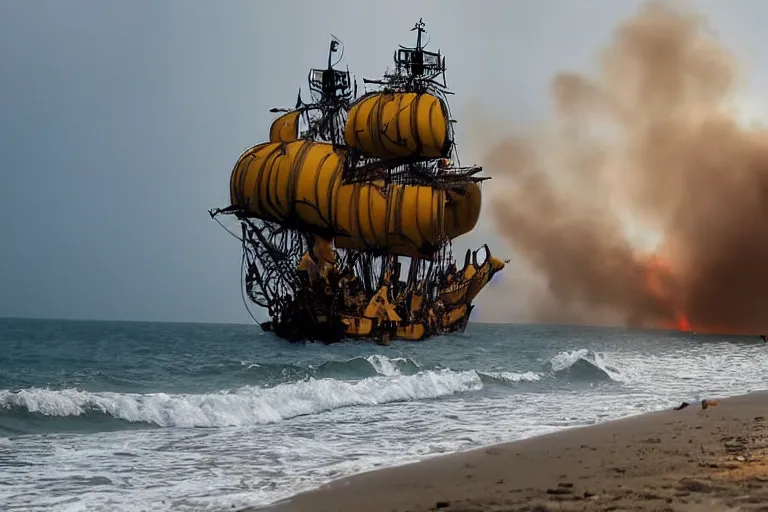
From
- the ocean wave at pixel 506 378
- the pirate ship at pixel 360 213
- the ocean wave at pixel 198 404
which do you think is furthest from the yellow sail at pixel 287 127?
the ocean wave at pixel 198 404

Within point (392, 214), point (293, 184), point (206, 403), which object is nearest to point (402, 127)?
point (392, 214)

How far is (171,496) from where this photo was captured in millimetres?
7840

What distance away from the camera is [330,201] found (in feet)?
169

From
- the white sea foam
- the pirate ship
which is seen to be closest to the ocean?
the white sea foam

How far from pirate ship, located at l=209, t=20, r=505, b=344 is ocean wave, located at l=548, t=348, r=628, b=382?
22.9 m

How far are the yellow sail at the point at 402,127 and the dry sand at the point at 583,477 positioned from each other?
43349 mm

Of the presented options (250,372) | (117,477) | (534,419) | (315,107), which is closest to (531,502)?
(117,477)

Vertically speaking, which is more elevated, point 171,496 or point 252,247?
point 252,247

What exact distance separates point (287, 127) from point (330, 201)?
1548 cm

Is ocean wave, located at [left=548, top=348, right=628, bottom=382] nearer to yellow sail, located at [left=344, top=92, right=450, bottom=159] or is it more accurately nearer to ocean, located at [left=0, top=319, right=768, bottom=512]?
ocean, located at [left=0, top=319, right=768, bottom=512]

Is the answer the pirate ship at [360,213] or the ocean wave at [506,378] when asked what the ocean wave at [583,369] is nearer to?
the ocean wave at [506,378]

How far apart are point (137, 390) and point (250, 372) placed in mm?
5729

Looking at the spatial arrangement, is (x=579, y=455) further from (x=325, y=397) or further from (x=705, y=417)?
(x=325, y=397)

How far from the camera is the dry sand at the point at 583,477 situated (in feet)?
21.1
